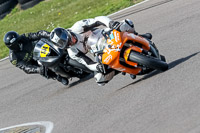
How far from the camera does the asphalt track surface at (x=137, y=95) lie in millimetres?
5312

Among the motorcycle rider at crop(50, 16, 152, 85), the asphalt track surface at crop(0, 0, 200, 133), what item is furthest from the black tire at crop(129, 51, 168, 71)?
the motorcycle rider at crop(50, 16, 152, 85)

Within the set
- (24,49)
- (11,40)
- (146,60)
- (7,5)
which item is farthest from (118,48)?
(7,5)

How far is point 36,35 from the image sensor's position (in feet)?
32.5

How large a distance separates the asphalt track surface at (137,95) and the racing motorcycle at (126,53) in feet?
0.97

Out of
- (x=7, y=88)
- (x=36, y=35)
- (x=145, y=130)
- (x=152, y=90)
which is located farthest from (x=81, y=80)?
(x=145, y=130)

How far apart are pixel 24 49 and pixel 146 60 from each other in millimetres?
4601

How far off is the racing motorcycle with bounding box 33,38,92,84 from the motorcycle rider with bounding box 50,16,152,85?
117cm

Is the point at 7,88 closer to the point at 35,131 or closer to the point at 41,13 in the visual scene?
the point at 35,131

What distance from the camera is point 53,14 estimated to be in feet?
58.2

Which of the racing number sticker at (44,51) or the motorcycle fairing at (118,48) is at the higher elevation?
the motorcycle fairing at (118,48)

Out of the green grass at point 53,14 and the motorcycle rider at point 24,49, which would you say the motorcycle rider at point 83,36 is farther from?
the green grass at point 53,14

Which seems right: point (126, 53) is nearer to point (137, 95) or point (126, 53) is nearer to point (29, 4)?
point (137, 95)

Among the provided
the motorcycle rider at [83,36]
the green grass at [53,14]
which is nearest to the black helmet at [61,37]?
the motorcycle rider at [83,36]

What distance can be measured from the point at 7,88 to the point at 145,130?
6252 mm
